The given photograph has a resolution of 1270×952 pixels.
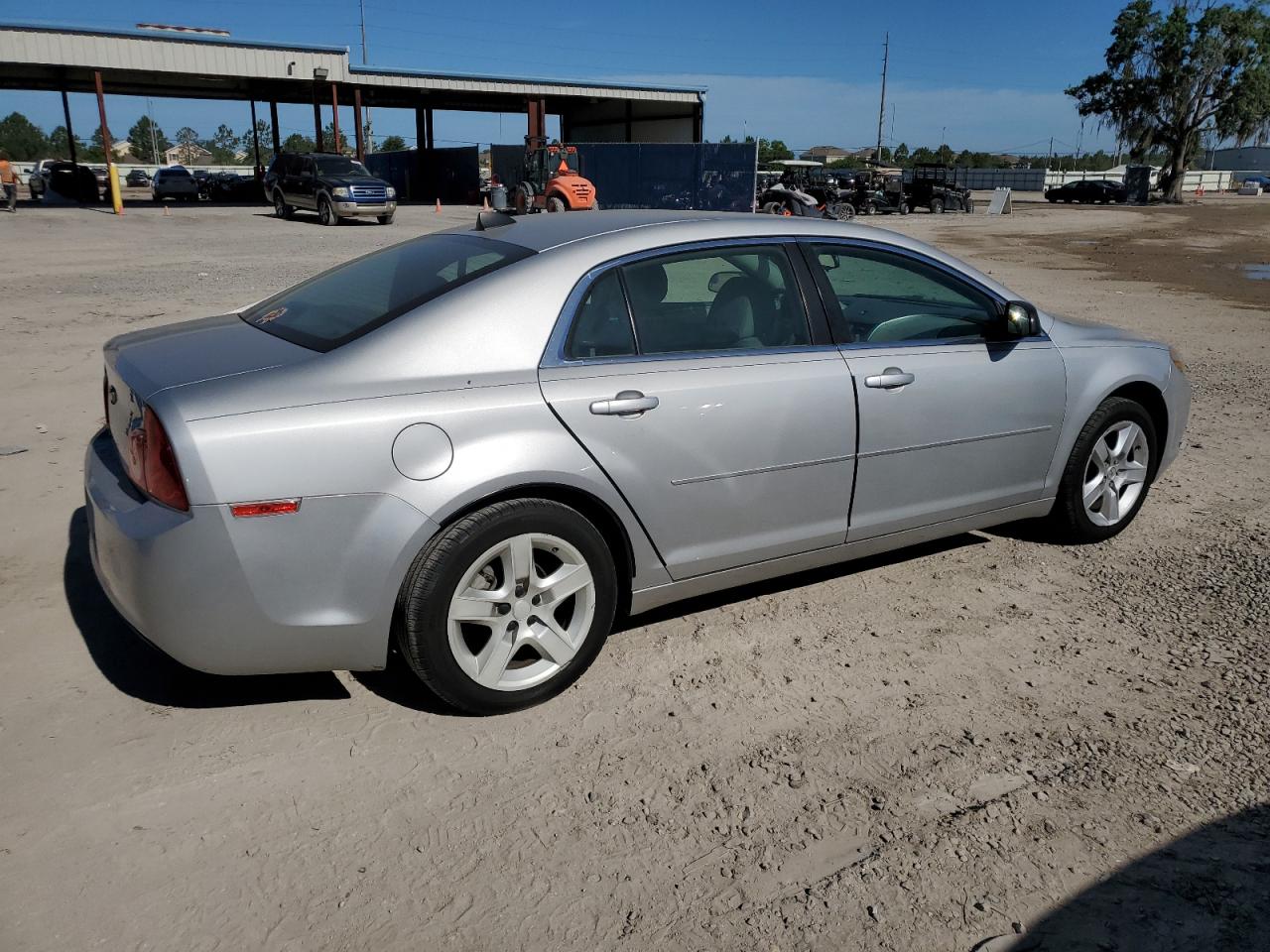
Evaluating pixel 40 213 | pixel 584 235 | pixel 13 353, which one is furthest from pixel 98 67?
pixel 584 235

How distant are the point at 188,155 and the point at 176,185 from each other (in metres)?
106

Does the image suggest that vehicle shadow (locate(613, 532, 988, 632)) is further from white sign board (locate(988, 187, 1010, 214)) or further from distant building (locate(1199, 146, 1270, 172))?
distant building (locate(1199, 146, 1270, 172))

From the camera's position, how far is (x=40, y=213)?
96.8 feet

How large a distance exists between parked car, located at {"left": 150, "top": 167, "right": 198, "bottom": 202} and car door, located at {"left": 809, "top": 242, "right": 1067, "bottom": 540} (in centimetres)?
4523

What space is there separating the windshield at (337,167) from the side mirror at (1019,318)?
27.0 meters

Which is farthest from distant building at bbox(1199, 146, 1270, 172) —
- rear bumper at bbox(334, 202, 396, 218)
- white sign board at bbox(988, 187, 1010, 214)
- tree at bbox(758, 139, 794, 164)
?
rear bumper at bbox(334, 202, 396, 218)

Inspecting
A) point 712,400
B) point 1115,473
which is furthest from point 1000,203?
point 712,400

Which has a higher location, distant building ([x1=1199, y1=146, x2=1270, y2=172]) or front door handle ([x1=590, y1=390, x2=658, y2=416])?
distant building ([x1=1199, y1=146, x2=1270, y2=172])

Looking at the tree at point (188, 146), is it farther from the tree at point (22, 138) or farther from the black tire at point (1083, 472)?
the black tire at point (1083, 472)

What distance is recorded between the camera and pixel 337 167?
28406mm

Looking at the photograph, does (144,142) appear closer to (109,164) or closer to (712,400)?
(109,164)

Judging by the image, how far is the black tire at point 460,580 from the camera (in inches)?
118

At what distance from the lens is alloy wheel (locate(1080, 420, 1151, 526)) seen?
15.4 feet

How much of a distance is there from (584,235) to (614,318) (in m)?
0.35
